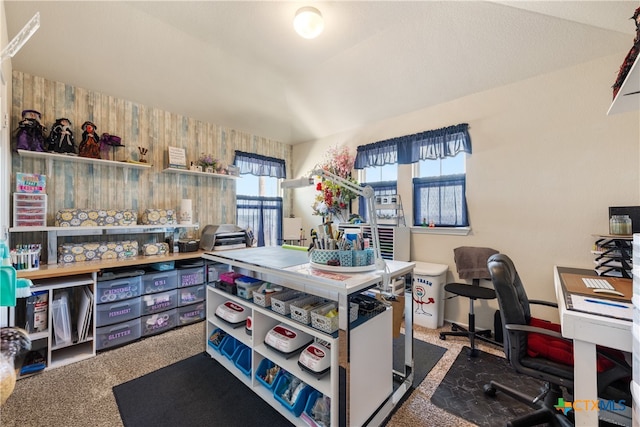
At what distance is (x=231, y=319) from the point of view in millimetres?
1977

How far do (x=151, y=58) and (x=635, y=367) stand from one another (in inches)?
153

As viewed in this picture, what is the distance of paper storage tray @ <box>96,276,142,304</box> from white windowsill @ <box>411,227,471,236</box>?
3.07 metres

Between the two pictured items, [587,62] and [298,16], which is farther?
[587,62]

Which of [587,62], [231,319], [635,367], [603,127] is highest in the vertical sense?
[587,62]

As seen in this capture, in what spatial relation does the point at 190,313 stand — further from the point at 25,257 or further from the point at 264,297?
the point at 264,297

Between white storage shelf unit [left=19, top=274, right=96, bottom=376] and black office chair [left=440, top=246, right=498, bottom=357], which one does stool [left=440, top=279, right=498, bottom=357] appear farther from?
white storage shelf unit [left=19, top=274, right=96, bottom=376]

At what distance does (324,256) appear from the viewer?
64.0 inches

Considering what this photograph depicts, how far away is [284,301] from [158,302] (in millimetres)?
1838

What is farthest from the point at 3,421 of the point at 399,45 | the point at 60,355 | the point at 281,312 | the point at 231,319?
the point at 399,45

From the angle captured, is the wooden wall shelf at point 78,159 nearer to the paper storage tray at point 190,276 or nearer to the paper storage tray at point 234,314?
the paper storage tray at point 190,276

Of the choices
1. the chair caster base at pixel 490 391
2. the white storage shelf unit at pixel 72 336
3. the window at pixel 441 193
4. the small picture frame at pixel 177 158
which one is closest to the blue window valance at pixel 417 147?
the window at pixel 441 193

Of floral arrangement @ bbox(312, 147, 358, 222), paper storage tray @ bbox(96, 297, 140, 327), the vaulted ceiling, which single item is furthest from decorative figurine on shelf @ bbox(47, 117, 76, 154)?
floral arrangement @ bbox(312, 147, 358, 222)

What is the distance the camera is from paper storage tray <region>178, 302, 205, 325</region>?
2.90 meters

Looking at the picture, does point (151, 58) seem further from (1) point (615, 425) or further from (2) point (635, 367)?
(1) point (615, 425)
